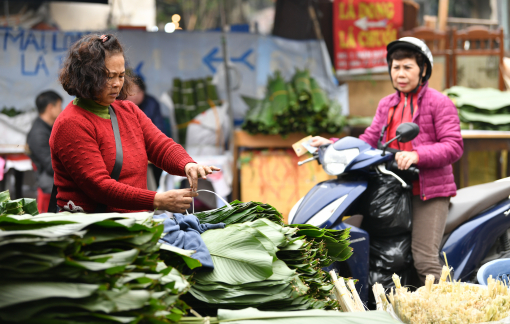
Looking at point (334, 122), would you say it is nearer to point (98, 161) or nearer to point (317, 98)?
point (317, 98)

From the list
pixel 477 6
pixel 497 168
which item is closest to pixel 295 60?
pixel 497 168

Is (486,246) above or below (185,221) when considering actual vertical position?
below

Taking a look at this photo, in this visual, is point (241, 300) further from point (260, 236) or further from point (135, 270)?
point (135, 270)

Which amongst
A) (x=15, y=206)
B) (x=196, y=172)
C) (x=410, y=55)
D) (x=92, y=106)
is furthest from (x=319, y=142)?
(x=15, y=206)

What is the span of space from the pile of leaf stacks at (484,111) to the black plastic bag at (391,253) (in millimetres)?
2579

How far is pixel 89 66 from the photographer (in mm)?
1854

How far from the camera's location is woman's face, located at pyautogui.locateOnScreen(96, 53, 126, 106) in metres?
1.89

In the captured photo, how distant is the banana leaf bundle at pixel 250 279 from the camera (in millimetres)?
1612

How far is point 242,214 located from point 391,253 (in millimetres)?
1392

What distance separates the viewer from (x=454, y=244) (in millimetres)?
2924

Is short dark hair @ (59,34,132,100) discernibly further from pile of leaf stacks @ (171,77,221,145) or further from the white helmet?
pile of leaf stacks @ (171,77,221,145)

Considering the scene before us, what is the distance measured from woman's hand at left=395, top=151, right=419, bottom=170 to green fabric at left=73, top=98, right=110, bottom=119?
1.65 metres

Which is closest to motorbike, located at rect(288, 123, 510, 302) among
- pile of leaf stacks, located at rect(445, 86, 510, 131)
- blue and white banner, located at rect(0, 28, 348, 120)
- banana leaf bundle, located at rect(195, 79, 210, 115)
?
pile of leaf stacks, located at rect(445, 86, 510, 131)

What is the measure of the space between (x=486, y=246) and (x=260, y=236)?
6.29 ft
